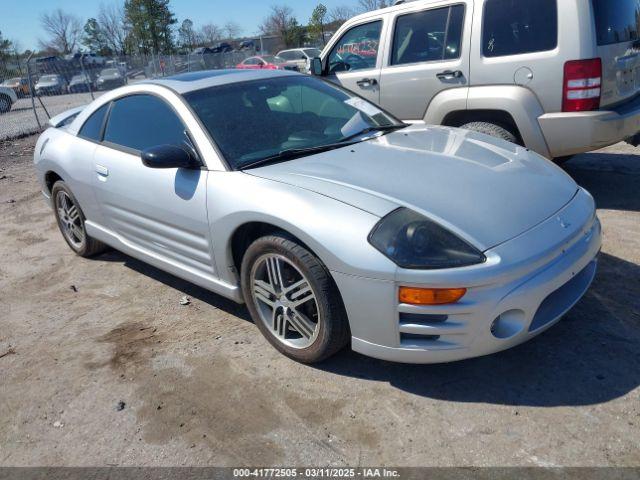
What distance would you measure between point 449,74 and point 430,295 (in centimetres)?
344

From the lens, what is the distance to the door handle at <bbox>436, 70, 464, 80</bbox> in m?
5.12

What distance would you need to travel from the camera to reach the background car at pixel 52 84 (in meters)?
19.0

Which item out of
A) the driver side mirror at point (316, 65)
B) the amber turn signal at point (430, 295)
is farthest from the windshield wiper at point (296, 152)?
the driver side mirror at point (316, 65)

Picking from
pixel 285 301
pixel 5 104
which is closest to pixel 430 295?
pixel 285 301

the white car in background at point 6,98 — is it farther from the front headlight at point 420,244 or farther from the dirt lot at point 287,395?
the front headlight at point 420,244

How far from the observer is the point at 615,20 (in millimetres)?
4609

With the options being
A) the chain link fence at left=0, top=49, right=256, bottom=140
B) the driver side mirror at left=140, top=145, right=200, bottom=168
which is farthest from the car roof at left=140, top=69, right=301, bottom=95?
Result: the chain link fence at left=0, top=49, right=256, bottom=140

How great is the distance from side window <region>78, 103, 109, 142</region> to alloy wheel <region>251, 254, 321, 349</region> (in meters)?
1.99

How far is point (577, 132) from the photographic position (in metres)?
4.57

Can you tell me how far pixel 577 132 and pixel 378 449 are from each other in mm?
3457

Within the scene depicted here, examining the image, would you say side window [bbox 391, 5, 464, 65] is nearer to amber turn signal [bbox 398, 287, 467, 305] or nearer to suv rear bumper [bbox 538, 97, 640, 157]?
suv rear bumper [bbox 538, 97, 640, 157]

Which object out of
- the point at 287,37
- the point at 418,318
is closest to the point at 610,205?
the point at 418,318

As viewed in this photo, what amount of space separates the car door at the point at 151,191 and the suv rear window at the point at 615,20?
3485 mm

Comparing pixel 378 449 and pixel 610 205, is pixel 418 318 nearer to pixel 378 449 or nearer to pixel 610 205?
pixel 378 449
